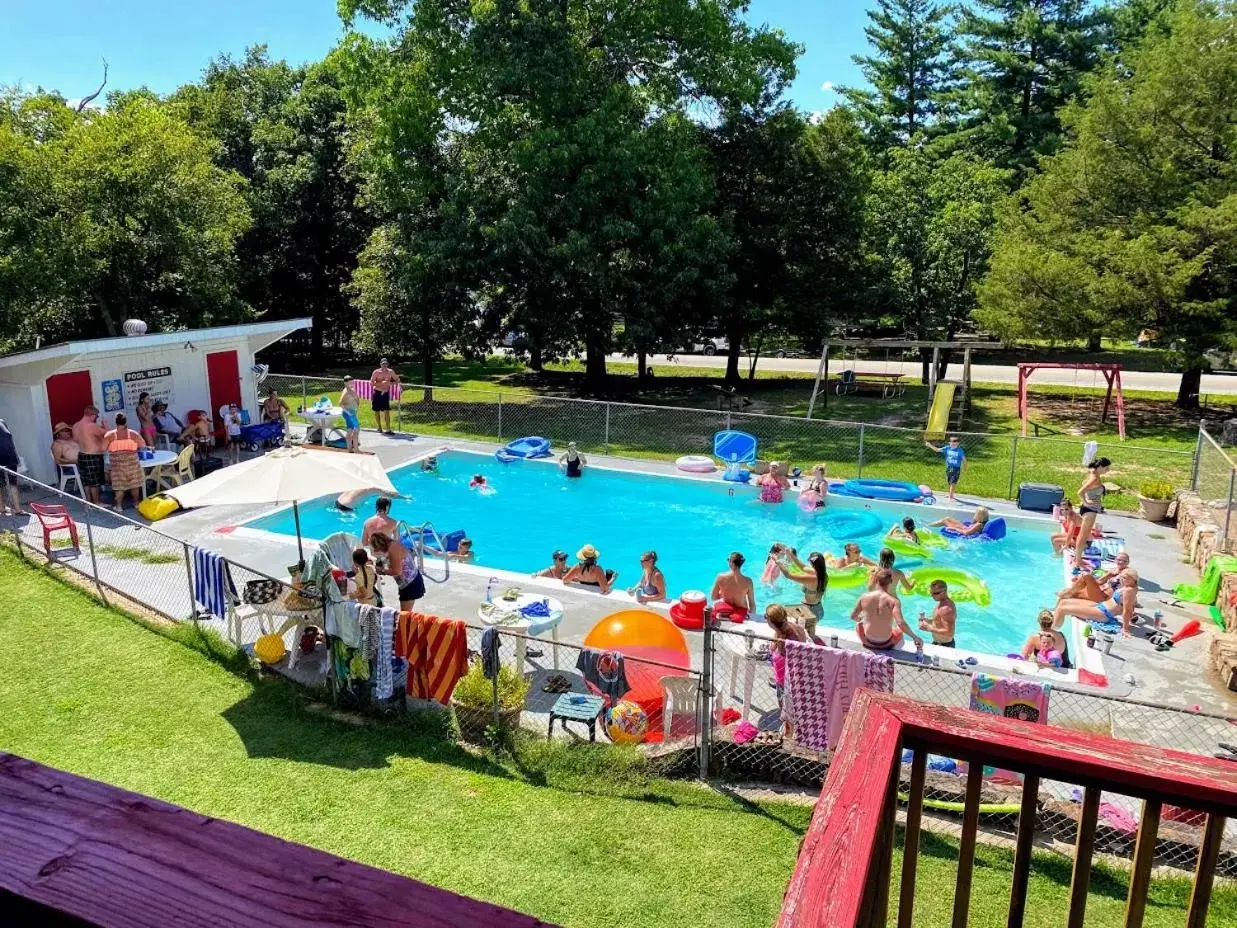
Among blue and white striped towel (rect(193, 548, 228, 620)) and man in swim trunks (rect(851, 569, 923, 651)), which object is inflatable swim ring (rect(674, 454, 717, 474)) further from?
blue and white striped towel (rect(193, 548, 228, 620))

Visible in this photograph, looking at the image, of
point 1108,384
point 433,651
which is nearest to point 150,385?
point 433,651

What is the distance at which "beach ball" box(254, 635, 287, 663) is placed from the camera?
36.4ft

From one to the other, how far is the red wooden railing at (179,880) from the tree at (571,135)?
84.7 ft

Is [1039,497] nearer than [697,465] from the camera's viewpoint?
Yes

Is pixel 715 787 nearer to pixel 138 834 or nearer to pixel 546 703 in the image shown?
pixel 546 703

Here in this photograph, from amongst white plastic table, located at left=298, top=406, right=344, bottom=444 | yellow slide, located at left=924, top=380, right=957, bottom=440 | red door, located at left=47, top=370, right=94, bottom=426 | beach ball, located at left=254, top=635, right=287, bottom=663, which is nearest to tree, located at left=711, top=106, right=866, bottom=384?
yellow slide, located at left=924, top=380, right=957, bottom=440

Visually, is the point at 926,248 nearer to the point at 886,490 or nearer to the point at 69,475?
the point at 886,490

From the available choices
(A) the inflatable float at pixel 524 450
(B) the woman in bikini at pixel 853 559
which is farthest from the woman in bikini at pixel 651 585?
(A) the inflatable float at pixel 524 450

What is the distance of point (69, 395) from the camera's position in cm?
1900

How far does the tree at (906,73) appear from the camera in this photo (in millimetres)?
A: 52219

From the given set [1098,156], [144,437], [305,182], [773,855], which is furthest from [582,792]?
[305,182]

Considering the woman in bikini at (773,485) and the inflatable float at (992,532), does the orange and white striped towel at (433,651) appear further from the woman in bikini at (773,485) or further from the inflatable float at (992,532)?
the inflatable float at (992,532)

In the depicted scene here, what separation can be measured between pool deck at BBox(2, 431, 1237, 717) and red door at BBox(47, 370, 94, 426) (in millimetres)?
3603

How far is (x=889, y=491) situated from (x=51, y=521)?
638 inches
